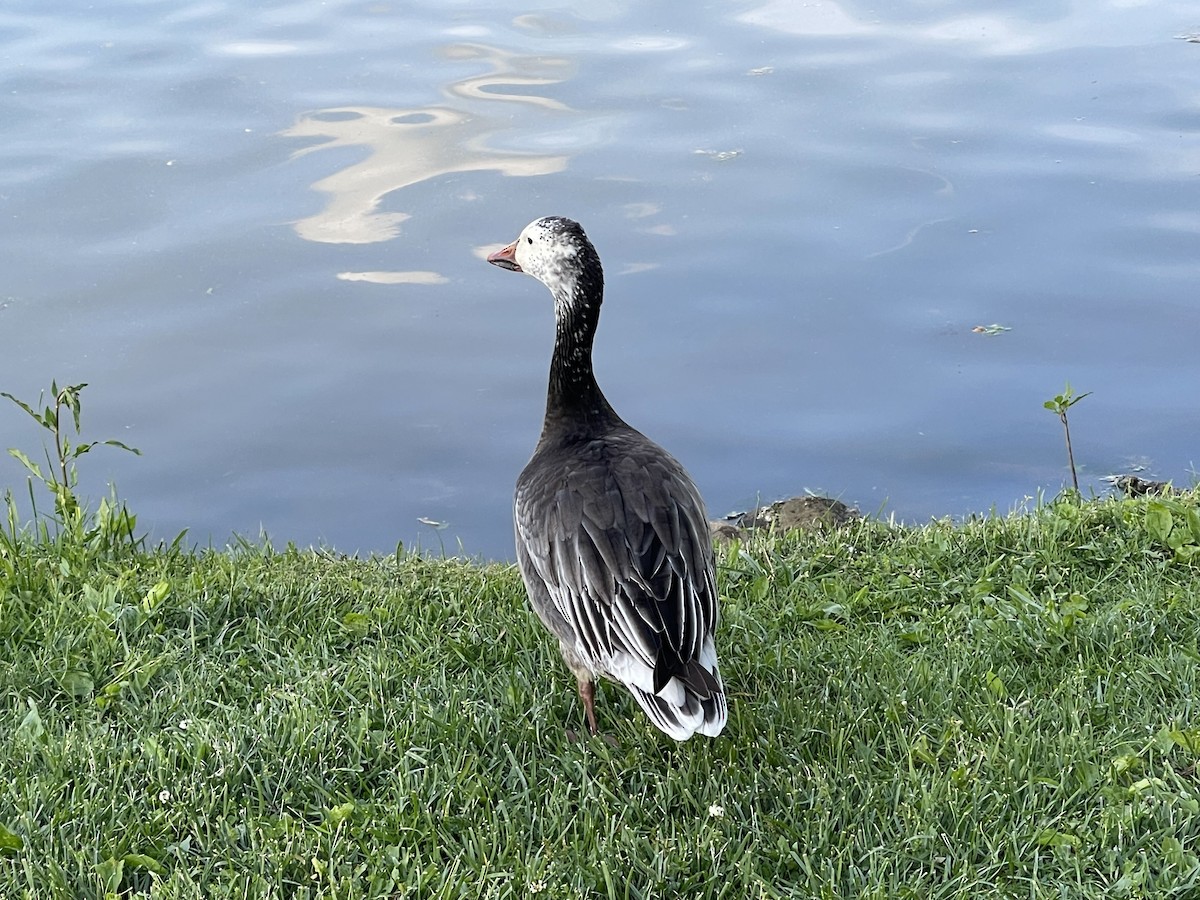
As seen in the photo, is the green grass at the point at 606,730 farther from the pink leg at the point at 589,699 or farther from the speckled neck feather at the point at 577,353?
the speckled neck feather at the point at 577,353

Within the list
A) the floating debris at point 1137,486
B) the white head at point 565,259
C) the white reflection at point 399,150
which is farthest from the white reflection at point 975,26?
the white head at point 565,259

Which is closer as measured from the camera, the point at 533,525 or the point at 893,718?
the point at 893,718

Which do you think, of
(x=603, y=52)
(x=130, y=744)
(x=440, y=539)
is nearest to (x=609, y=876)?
(x=130, y=744)

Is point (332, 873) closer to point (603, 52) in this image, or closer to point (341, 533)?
point (341, 533)

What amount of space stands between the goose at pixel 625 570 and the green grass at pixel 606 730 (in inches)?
9.2

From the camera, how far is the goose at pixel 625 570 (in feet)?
11.6

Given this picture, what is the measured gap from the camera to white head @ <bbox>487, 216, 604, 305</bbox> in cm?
466

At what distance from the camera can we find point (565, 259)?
4.68 meters

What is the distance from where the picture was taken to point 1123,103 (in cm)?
962

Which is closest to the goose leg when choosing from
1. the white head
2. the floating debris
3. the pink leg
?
the pink leg

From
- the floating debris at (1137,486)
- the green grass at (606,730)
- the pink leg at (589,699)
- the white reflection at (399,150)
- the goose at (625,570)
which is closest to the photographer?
the green grass at (606,730)

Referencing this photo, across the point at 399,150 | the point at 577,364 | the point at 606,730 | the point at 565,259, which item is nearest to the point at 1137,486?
the point at 577,364

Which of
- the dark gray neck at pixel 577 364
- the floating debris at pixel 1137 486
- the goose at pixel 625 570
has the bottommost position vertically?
the floating debris at pixel 1137 486

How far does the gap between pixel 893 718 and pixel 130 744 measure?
83.2 inches
